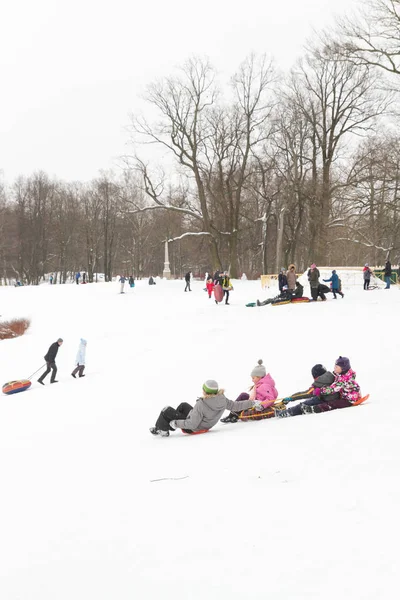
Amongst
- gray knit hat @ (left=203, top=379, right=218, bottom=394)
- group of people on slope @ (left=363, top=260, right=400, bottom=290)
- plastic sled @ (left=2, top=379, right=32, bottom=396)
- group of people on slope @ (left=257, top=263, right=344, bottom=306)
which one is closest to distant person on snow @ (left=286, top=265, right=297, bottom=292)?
group of people on slope @ (left=257, top=263, right=344, bottom=306)

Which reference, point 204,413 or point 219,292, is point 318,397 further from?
point 219,292

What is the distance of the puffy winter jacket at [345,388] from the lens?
8516mm

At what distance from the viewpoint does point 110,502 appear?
5367 millimetres

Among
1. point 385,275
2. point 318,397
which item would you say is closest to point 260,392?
point 318,397

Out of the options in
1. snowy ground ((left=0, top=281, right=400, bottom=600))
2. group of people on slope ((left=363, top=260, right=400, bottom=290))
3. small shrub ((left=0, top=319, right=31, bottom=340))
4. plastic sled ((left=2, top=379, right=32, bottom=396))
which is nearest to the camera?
snowy ground ((left=0, top=281, right=400, bottom=600))

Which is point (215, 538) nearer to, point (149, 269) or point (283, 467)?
point (283, 467)

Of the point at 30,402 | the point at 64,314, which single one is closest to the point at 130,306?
the point at 64,314

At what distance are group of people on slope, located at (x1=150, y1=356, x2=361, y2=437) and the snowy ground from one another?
29cm

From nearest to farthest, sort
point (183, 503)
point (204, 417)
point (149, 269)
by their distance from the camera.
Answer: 1. point (183, 503)
2. point (204, 417)
3. point (149, 269)

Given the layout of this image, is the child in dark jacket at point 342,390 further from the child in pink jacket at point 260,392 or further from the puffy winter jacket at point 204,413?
the puffy winter jacket at point 204,413

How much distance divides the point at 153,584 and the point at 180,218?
59495 millimetres

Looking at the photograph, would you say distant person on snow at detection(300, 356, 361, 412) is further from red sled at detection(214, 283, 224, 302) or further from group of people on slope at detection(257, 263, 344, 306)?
red sled at detection(214, 283, 224, 302)

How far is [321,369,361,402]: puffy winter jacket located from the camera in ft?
27.9

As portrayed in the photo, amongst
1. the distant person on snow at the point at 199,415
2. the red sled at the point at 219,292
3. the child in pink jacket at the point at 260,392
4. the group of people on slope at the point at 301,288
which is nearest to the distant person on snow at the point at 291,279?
the group of people on slope at the point at 301,288
